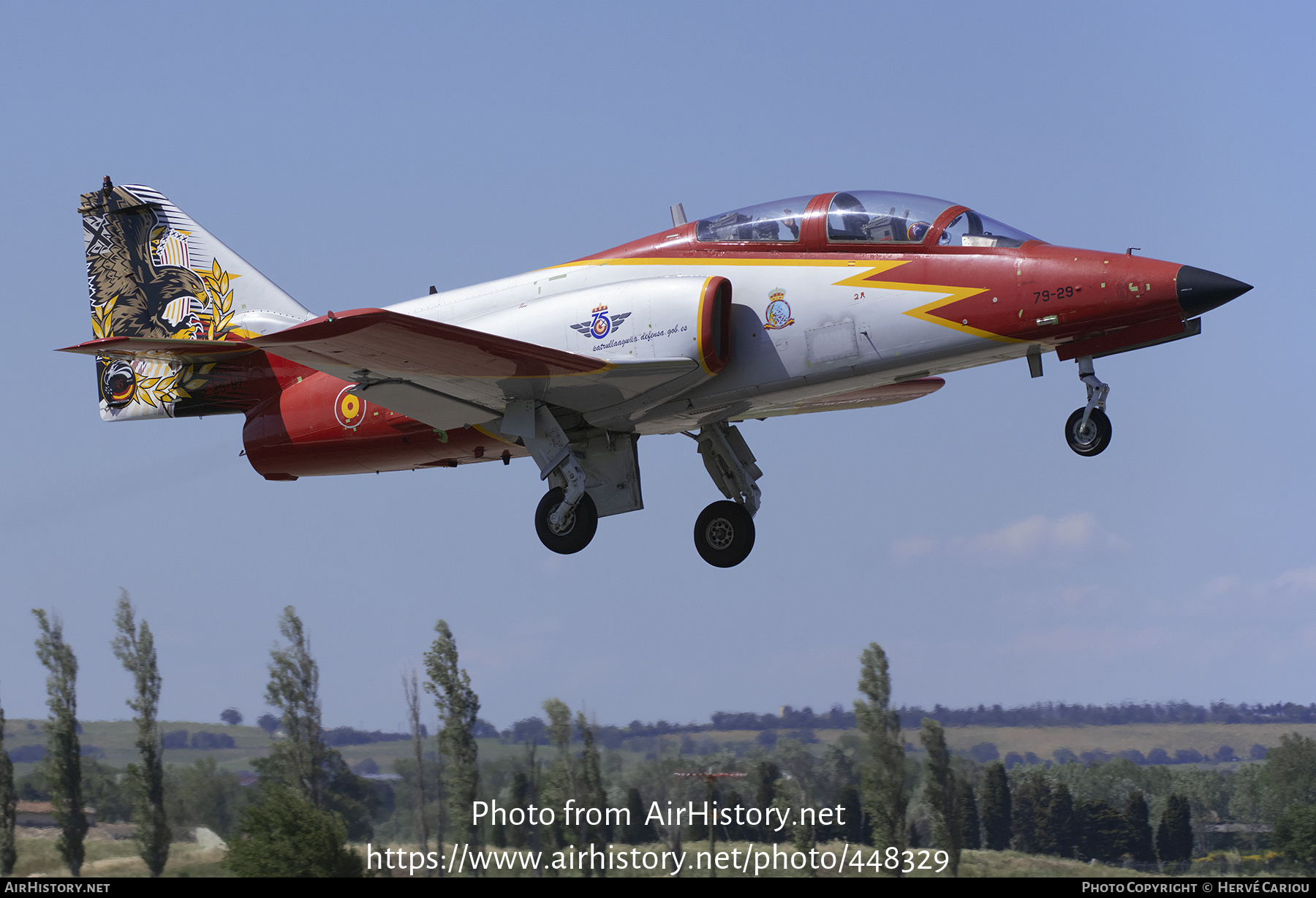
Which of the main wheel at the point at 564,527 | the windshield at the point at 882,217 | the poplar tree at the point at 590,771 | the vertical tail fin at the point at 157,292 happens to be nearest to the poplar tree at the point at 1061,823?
the poplar tree at the point at 590,771

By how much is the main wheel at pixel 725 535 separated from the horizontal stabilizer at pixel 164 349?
5947 millimetres

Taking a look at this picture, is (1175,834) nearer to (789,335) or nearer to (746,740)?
(746,740)

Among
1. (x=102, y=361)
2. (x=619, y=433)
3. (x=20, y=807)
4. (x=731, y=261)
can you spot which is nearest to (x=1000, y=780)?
(x=619, y=433)

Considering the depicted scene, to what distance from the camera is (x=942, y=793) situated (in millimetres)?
20672

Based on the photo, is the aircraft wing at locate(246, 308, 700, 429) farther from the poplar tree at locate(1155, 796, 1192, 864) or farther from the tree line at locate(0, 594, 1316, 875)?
the poplar tree at locate(1155, 796, 1192, 864)

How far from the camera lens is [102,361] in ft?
57.0

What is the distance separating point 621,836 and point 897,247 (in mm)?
10463

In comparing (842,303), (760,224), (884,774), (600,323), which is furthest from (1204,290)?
(884,774)

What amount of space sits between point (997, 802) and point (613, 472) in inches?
415

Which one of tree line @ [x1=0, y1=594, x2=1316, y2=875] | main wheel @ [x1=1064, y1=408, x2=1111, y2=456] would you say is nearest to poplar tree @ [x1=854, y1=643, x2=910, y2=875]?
tree line @ [x1=0, y1=594, x2=1316, y2=875]

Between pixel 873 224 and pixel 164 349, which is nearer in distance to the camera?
pixel 873 224

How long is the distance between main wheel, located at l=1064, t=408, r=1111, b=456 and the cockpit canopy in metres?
2.00

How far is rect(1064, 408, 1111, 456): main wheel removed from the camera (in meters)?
12.6
